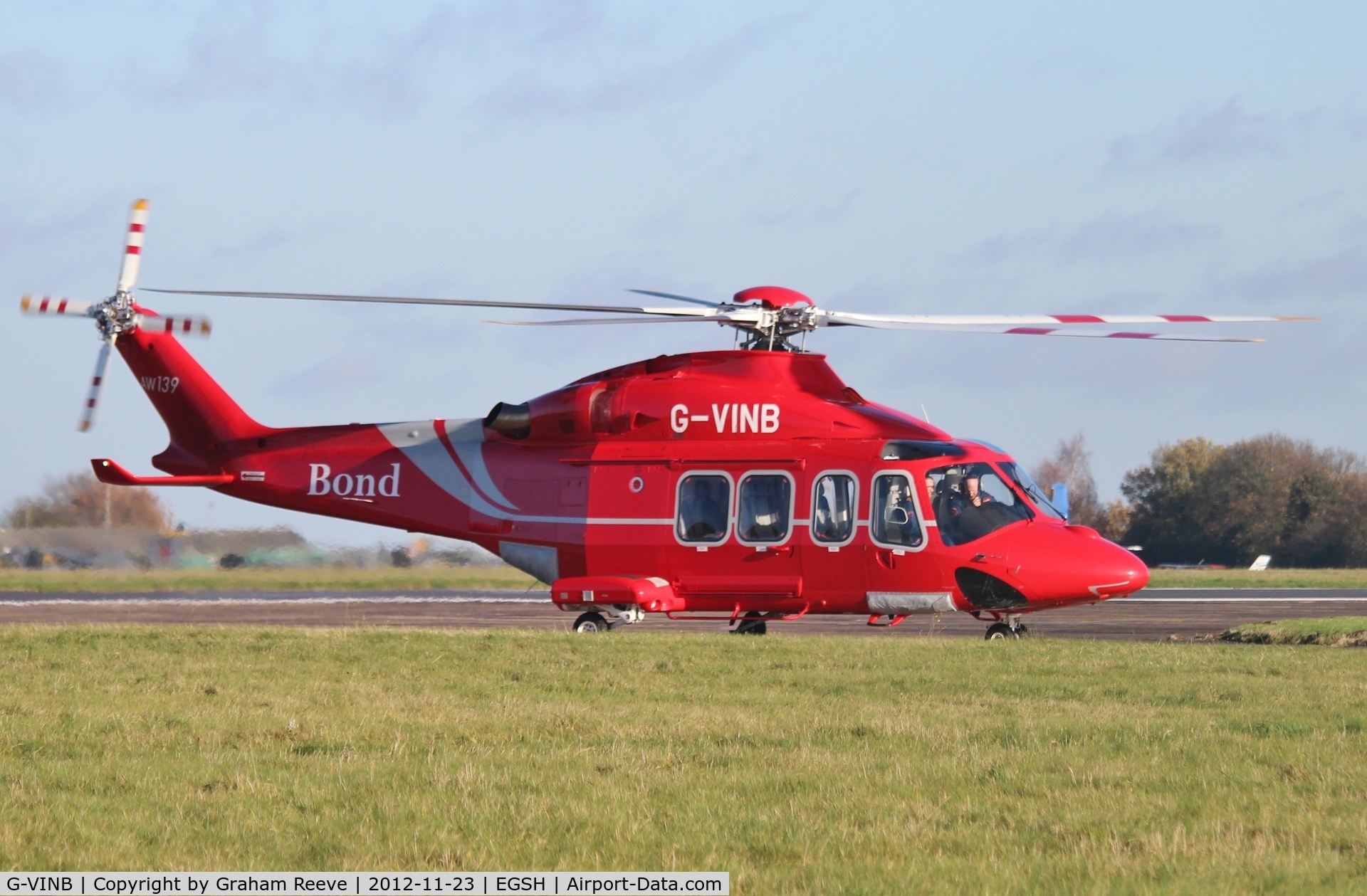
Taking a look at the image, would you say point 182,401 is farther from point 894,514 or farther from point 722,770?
point 722,770

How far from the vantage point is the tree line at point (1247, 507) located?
68812mm

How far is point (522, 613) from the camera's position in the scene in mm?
27484

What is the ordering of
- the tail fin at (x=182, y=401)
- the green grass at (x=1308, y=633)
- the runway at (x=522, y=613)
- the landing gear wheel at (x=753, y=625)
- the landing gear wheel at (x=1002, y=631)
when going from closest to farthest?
the landing gear wheel at (x=1002, y=631) < the green grass at (x=1308, y=633) < the landing gear wheel at (x=753, y=625) < the runway at (x=522, y=613) < the tail fin at (x=182, y=401)

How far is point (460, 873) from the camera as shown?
19.2 feet

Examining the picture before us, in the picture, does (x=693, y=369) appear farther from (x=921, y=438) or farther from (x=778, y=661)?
(x=778, y=661)

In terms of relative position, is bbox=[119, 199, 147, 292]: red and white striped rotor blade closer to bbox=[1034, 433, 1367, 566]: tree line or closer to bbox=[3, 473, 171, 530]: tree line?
bbox=[3, 473, 171, 530]: tree line

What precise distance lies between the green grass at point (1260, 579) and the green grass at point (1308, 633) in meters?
19.0

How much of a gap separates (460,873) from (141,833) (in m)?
1.68

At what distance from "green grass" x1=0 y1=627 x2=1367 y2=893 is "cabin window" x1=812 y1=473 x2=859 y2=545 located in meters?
4.88

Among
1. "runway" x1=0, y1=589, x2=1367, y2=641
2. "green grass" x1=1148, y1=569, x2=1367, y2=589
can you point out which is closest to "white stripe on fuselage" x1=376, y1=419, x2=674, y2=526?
"runway" x1=0, y1=589, x2=1367, y2=641

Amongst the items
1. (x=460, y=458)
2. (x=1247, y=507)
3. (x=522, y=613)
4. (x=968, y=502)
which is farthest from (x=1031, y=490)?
(x=1247, y=507)

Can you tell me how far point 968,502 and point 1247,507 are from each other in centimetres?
5842

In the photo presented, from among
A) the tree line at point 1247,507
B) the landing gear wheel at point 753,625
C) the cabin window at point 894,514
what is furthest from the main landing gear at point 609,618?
the tree line at point 1247,507

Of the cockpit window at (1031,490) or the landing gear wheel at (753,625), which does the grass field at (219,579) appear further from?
the cockpit window at (1031,490)
